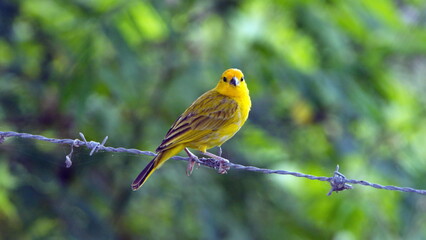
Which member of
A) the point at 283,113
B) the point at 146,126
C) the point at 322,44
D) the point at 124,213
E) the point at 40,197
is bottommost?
the point at 40,197

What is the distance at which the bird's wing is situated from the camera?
5.72 metres

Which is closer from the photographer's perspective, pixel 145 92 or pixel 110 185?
pixel 145 92

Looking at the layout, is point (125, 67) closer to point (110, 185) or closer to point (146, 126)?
point (146, 126)

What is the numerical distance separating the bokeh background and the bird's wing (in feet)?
4.21

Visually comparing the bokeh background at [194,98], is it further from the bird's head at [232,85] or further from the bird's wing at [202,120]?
the bird's wing at [202,120]

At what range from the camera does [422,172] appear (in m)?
7.82

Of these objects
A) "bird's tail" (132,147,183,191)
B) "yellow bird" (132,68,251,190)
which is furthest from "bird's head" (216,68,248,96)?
"bird's tail" (132,147,183,191)

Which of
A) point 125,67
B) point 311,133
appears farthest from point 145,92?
point 311,133

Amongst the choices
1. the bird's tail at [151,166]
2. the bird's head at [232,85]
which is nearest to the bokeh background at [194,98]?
the bird's head at [232,85]

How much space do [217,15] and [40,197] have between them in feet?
10.1

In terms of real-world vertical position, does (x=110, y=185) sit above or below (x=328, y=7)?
below

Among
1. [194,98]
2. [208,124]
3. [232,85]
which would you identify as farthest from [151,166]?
[194,98]

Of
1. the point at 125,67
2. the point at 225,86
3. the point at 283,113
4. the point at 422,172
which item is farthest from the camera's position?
the point at 283,113

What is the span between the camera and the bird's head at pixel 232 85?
6.56 metres
